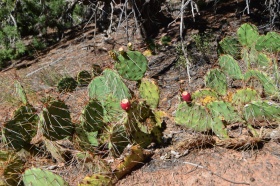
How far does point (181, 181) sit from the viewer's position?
3809 millimetres

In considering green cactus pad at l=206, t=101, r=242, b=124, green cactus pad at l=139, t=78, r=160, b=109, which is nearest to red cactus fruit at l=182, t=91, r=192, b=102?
green cactus pad at l=206, t=101, r=242, b=124

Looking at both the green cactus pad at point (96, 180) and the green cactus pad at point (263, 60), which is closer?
the green cactus pad at point (96, 180)

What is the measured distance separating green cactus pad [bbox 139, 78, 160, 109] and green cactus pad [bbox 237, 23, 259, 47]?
1376 millimetres

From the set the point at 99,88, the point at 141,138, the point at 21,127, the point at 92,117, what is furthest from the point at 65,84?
the point at 141,138

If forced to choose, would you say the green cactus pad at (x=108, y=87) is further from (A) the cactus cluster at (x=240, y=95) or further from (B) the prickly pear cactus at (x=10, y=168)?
(B) the prickly pear cactus at (x=10, y=168)

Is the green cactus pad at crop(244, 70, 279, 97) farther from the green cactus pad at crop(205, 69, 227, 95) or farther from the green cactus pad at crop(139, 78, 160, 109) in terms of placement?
the green cactus pad at crop(139, 78, 160, 109)

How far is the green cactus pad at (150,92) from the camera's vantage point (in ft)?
14.7

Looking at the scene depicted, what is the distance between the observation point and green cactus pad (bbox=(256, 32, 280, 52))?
16.6ft

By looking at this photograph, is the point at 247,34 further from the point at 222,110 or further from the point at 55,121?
the point at 55,121

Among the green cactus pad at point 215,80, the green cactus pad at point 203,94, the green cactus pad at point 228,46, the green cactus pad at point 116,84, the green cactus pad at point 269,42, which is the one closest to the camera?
the green cactus pad at point 116,84

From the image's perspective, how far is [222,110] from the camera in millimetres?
4117

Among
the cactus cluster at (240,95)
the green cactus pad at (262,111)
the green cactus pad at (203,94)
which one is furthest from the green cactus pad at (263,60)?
the green cactus pad at (262,111)

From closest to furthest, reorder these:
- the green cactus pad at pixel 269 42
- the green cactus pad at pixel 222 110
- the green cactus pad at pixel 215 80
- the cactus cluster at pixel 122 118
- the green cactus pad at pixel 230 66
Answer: the cactus cluster at pixel 122 118
the green cactus pad at pixel 222 110
the green cactus pad at pixel 215 80
the green cactus pad at pixel 230 66
the green cactus pad at pixel 269 42

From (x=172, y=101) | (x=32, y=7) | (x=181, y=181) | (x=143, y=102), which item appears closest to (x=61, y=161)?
(x=143, y=102)
